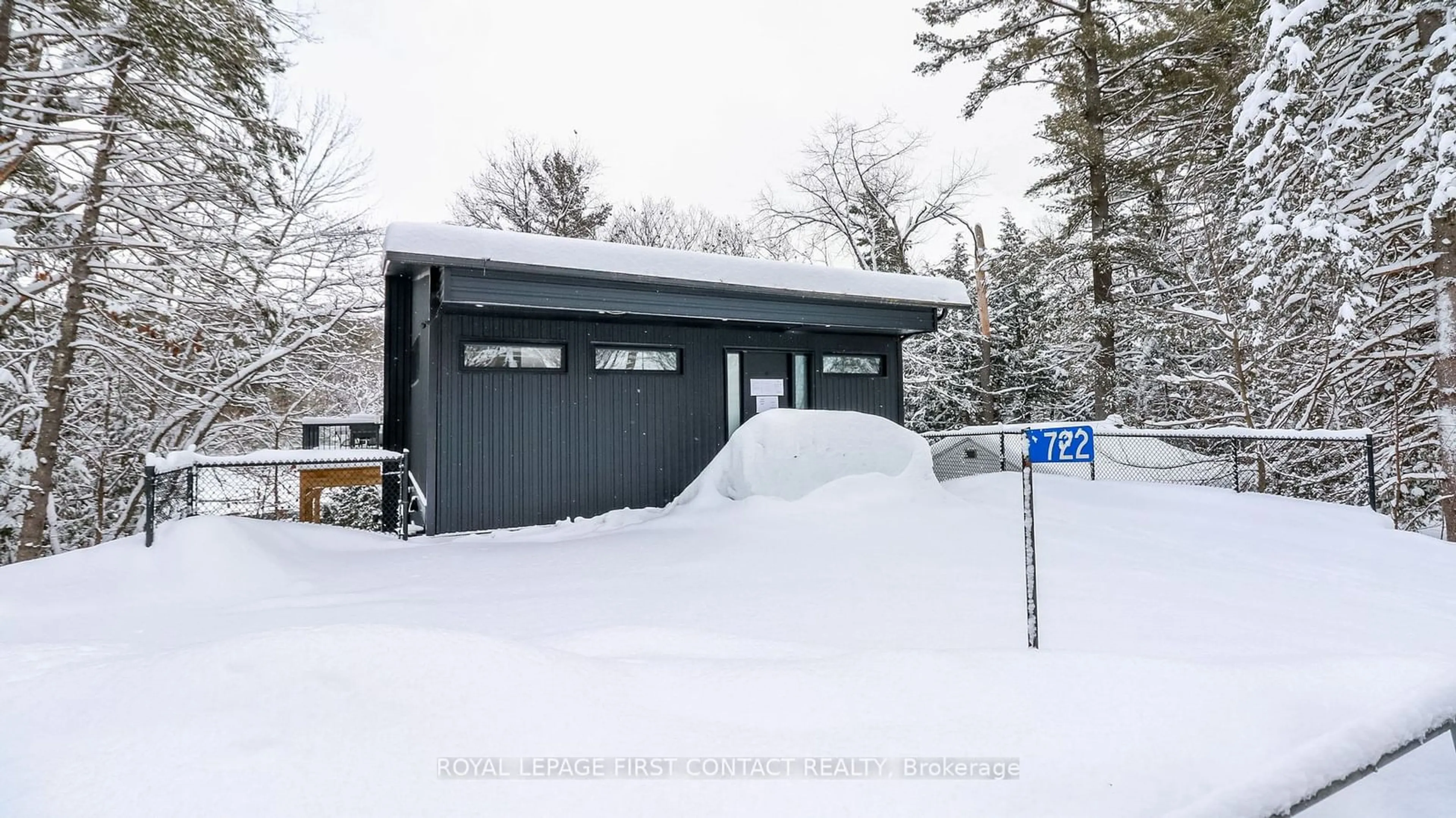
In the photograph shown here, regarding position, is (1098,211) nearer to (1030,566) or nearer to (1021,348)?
(1021,348)

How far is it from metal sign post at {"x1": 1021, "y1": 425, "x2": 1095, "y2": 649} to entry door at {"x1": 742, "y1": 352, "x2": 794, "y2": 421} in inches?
233

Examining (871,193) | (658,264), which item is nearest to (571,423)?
(658,264)

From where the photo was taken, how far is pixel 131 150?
7844 mm

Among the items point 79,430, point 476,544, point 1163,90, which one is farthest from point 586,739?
point 1163,90

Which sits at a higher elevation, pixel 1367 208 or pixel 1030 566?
pixel 1367 208

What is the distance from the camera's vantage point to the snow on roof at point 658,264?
6230 millimetres

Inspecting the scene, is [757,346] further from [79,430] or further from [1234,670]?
[79,430]

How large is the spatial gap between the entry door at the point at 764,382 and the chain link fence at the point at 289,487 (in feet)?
14.1

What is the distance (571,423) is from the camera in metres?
7.71

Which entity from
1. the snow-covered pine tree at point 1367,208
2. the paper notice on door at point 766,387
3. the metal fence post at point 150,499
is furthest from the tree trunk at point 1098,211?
the metal fence post at point 150,499

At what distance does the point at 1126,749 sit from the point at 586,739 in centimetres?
171

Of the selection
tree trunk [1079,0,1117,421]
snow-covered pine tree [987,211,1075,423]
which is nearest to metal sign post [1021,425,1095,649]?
tree trunk [1079,0,1117,421]

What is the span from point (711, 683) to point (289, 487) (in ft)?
38.8

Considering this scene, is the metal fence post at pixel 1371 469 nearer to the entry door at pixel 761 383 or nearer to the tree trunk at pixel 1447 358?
the tree trunk at pixel 1447 358
